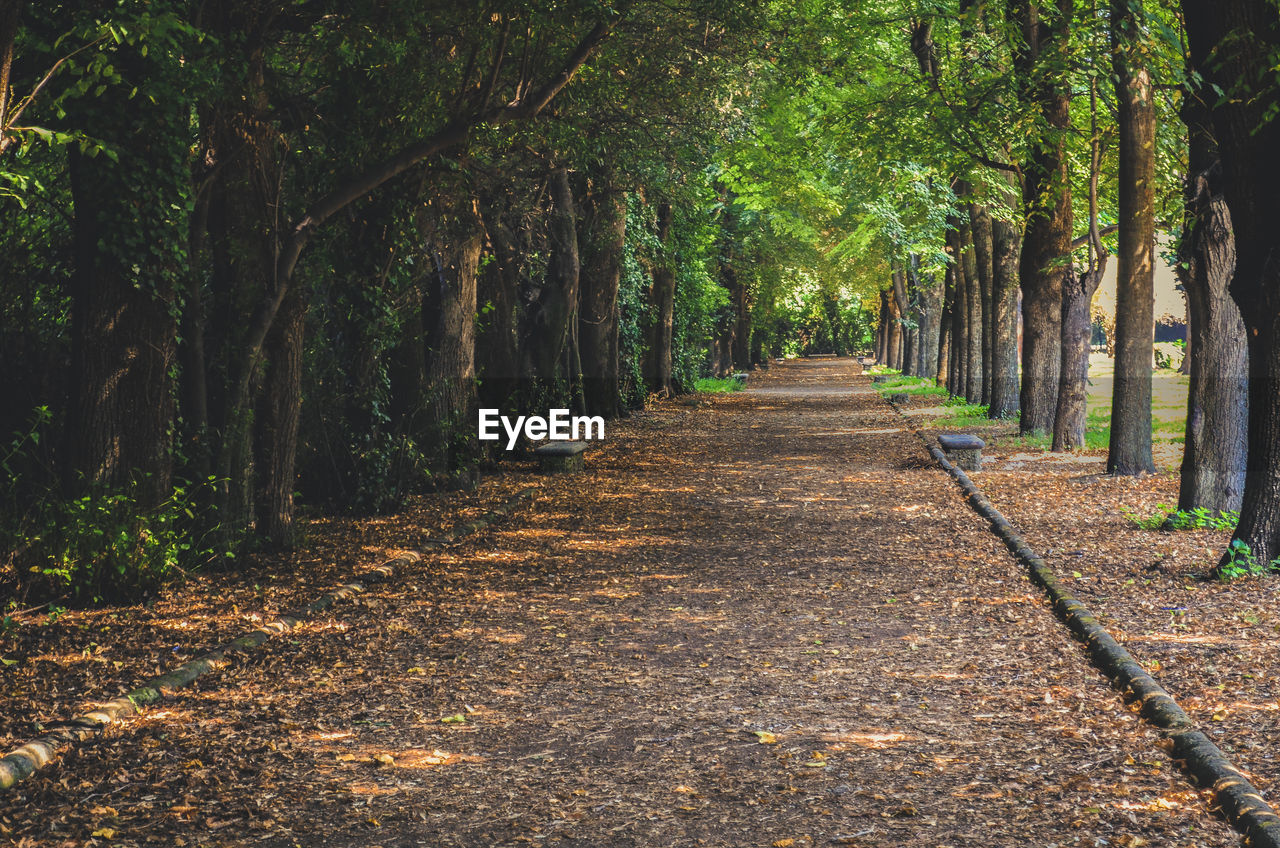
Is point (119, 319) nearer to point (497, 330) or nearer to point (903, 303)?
point (497, 330)

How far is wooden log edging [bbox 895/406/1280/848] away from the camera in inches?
179

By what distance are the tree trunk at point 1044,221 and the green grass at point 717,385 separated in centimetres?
2040

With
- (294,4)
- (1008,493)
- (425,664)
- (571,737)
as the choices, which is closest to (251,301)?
(294,4)

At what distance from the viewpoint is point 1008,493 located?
1484 cm

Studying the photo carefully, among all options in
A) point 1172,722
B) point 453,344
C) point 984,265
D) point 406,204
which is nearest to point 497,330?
point 453,344

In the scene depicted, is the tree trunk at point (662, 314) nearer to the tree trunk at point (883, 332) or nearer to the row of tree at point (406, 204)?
the row of tree at point (406, 204)

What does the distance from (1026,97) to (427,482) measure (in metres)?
8.96

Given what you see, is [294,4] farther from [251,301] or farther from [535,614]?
[535,614]

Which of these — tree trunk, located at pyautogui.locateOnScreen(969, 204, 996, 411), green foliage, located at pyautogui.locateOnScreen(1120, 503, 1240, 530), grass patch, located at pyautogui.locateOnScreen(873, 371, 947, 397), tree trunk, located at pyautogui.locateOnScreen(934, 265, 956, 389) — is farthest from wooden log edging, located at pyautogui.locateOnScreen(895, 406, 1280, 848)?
grass patch, located at pyautogui.locateOnScreen(873, 371, 947, 397)

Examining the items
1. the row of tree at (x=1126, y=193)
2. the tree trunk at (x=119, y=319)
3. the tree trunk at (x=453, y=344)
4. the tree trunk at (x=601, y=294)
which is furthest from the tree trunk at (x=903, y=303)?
the tree trunk at (x=119, y=319)

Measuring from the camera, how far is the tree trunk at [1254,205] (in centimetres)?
887

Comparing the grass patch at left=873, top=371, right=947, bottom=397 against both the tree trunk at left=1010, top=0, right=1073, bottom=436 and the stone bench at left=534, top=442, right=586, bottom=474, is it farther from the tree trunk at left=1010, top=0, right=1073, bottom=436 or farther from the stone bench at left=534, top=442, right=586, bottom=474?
the stone bench at left=534, top=442, right=586, bottom=474

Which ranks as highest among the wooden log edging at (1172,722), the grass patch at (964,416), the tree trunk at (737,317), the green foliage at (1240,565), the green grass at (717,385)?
the tree trunk at (737,317)

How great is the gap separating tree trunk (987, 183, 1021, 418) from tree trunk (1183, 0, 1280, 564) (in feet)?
54.1
